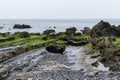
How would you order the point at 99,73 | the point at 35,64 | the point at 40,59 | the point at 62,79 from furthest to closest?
the point at 40,59 → the point at 35,64 → the point at 99,73 → the point at 62,79

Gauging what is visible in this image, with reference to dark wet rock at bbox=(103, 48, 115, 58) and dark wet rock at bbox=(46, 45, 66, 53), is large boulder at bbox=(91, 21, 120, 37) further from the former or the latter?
dark wet rock at bbox=(103, 48, 115, 58)

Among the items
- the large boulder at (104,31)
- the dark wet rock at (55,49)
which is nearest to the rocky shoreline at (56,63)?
the dark wet rock at (55,49)

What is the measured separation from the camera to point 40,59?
72000 mm

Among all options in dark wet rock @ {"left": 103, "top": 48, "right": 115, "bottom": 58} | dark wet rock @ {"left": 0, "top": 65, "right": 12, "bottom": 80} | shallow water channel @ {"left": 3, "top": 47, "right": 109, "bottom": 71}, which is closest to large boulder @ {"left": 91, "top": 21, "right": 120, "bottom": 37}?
shallow water channel @ {"left": 3, "top": 47, "right": 109, "bottom": 71}

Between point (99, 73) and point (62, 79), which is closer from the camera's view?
point (62, 79)

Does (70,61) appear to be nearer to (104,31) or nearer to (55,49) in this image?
(55,49)

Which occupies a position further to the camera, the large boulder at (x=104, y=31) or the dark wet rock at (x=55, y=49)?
the large boulder at (x=104, y=31)

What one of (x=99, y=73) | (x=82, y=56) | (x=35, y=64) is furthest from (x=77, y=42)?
(x=99, y=73)

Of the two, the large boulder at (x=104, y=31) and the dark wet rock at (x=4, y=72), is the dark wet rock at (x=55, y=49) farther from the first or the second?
the large boulder at (x=104, y=31)

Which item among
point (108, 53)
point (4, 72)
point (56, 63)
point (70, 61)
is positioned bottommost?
point (70, 61)

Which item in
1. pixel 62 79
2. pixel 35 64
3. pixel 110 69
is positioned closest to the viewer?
pixel 62 79

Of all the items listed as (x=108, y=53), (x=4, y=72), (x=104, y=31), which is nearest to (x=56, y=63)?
(x=108, y=53)

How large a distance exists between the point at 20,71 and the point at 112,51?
86.3 ft

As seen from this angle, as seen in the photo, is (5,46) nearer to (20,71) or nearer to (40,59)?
(40,59)
